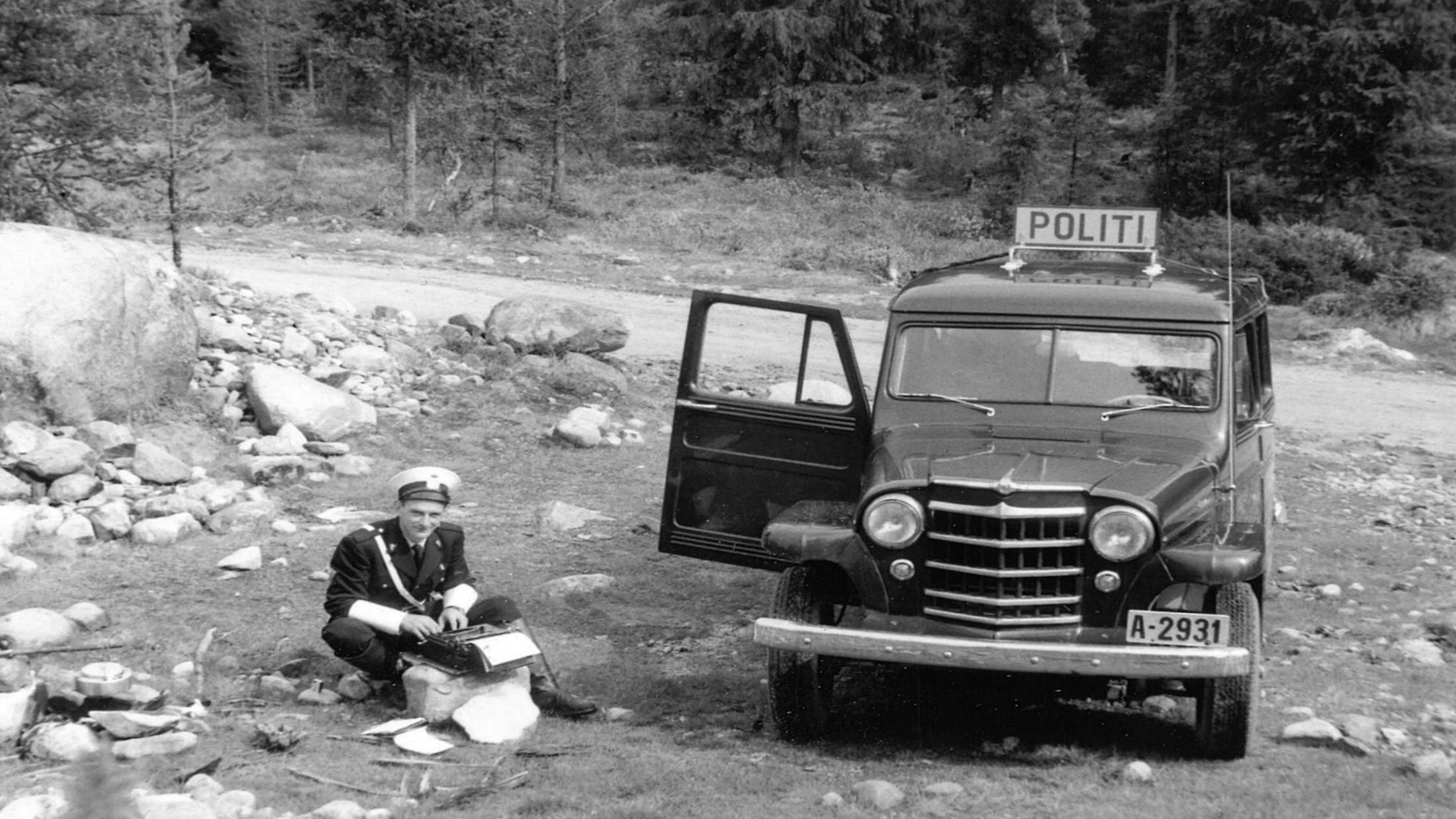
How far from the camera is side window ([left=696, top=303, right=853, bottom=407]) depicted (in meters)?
7.10

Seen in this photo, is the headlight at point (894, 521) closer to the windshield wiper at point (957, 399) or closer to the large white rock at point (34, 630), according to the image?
the windshield wiper at point (957, 399)

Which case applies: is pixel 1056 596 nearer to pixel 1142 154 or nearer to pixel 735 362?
pixel 735 362

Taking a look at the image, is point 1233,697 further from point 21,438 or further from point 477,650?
point 21,438

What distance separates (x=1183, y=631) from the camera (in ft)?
17.5

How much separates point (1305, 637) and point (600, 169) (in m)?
33.8

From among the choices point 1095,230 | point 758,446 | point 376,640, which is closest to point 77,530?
point 376,640

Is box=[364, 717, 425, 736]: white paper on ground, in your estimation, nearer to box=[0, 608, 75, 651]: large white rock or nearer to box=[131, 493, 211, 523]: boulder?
box=[0, 608, 75, 651]: large white rock

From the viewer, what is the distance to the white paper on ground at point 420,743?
566cm

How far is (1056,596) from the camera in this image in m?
5.52

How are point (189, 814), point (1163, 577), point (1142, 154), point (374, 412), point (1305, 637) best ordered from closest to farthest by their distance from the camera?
point (189, 814) → point (1163, 577) → point (1305, 637) → point (374, 412) → point (1142, 154)

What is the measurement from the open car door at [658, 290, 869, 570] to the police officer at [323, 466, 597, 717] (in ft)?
3.87

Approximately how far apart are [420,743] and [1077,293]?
11.6 feet

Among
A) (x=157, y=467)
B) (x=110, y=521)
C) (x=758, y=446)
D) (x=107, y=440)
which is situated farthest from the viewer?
(x=107, y=440)

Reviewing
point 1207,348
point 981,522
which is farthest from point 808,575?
point 1207,348
